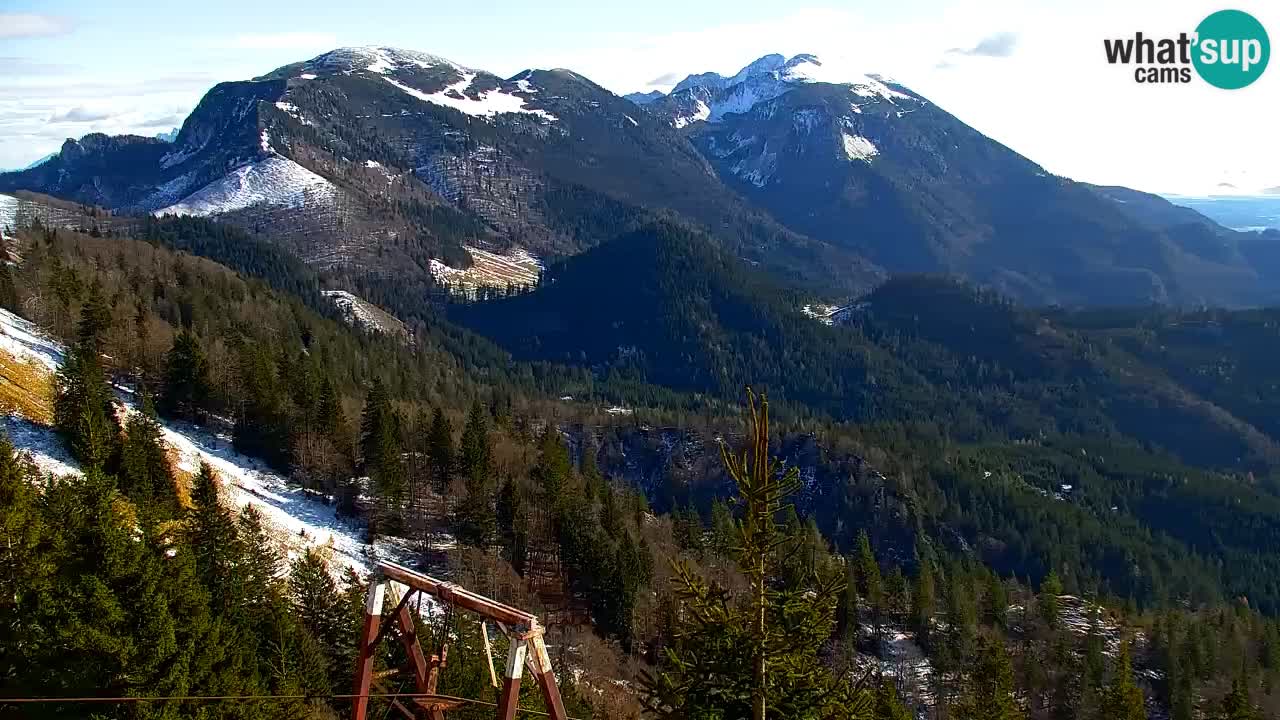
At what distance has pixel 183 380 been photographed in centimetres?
8912

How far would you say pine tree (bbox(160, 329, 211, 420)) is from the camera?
88.6m

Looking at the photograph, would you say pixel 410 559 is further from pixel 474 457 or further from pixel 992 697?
pixel 992 697

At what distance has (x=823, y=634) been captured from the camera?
1853cm

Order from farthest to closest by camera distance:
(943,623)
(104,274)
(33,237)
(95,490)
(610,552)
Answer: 1. (33,237)
2. (104,274)
3. (943,623)
4. (610,552)
5. (95,490)

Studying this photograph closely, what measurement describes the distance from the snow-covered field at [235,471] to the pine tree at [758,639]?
58103 millimetres

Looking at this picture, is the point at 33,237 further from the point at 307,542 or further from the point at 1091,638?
the point at 1091,638

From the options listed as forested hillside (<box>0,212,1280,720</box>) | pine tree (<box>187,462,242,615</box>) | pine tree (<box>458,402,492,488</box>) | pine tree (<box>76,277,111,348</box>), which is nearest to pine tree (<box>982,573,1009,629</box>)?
forested hillside (<box>0,212,1280,720</box>)

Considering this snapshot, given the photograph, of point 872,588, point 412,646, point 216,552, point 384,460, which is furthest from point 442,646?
point 872,588

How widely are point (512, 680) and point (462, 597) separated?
9.24 ft

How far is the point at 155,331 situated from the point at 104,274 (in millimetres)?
59486

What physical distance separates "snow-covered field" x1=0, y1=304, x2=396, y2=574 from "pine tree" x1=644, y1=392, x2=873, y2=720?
2288 inches

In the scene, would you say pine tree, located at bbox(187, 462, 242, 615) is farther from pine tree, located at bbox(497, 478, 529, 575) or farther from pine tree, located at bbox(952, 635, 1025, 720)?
pine tree, located at bbox(952, 635, 1025, 720)

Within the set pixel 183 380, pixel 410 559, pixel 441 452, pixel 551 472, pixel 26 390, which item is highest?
pixel 26 390

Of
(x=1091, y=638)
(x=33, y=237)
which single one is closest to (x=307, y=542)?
(x=1091, y=638)
